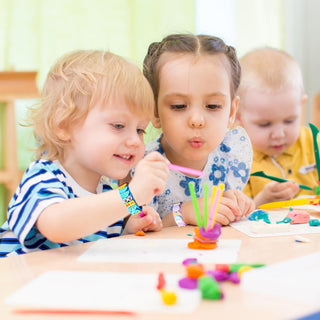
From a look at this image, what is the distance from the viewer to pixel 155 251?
72 centimetres

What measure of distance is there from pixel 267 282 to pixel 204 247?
0.70ft

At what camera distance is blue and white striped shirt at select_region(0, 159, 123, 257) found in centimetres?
77

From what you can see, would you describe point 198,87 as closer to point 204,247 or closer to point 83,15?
point 204,247

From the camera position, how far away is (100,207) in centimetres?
74

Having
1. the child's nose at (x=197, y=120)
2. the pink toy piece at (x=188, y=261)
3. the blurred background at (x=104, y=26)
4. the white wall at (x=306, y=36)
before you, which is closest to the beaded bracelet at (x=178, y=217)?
the child's nose at (x=197, y=120)

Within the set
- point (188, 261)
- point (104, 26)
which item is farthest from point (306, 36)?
point (188, 261)

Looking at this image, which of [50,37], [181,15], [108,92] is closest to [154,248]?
[108,92]

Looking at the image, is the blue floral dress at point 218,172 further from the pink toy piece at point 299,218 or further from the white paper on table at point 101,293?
the white paper on table at point 101,293

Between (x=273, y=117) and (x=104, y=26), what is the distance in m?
1.31

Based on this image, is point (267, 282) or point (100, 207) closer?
point (267, 282)

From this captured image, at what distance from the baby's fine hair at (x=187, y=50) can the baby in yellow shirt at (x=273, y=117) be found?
1.09ft

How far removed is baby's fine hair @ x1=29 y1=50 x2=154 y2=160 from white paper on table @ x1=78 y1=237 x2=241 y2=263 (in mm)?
251

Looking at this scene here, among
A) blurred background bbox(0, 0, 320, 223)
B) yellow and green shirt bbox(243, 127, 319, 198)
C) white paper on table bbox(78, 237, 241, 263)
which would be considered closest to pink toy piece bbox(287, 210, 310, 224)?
white paper on table bbox(78, 237, 241, 263)

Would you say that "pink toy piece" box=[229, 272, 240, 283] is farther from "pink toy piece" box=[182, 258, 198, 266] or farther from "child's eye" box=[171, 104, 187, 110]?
"child's eye" box=[171, 104, 187, 110]
